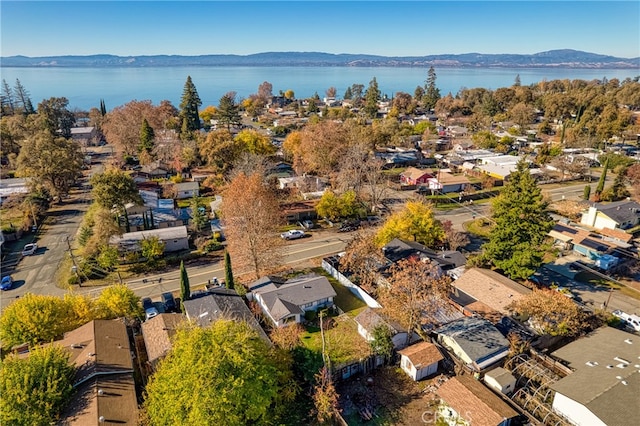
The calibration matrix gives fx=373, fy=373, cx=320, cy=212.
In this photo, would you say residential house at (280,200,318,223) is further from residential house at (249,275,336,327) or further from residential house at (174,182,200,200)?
residential house at (249,275,336,327)

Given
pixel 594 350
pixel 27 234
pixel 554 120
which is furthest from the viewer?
pixel 554 120

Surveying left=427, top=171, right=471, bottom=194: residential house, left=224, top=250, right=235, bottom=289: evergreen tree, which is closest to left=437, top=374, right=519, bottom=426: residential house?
left=224, top=250, right=235, bottom=289: evergreen tree

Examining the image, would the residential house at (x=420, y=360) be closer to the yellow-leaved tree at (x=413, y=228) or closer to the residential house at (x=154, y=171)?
the yellow-leaved tree at (x=413, y=228)

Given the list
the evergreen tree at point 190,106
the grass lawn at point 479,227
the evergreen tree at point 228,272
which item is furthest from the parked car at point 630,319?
the evergreen tree at point 190,106

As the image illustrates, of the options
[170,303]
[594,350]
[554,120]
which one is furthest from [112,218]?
[554,120]

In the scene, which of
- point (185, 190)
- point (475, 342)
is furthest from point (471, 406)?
point (185, 190)

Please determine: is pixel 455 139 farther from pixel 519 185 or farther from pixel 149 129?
pixel 149 129
